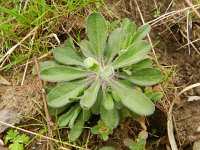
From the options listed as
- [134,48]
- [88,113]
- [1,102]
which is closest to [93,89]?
[88,113]

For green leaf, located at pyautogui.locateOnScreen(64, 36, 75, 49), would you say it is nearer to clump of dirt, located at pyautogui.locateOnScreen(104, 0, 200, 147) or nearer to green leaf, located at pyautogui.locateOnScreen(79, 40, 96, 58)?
green leaf, located at pyautogui.locateOnScreen(79, 40, 96, 58)

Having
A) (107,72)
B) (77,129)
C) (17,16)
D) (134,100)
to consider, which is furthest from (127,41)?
(17,16)

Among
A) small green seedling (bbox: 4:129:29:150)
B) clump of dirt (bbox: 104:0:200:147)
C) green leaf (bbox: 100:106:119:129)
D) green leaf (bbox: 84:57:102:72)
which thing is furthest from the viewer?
clump of dirt (bbox: 104:0:200:147)

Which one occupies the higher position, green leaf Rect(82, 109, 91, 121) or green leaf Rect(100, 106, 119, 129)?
green leaf Rect(82, 109, 91, 121)

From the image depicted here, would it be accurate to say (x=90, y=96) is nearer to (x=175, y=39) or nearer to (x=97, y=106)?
(x=97, y=106)

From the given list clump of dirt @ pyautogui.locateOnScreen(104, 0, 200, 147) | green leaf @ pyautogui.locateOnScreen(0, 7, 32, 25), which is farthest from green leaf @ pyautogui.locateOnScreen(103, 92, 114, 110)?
green leaf @ pyautogui.locateOnScreen(0, 7, 32, 25)

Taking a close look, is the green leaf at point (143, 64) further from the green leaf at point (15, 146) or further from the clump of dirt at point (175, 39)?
the green leaf at point (15, 146)

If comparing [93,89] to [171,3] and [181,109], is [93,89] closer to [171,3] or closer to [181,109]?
[181,109]
